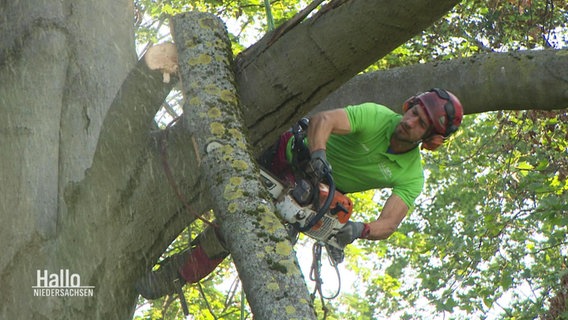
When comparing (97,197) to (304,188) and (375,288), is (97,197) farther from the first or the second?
(375,288)

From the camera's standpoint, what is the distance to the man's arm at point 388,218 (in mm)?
4832

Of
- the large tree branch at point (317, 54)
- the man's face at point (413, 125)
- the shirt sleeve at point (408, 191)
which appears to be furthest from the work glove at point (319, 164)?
the shirt sleeve at point (408, 191)

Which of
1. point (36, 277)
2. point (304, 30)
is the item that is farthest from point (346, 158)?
point (36, 277)

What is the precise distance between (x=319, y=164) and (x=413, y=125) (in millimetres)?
625

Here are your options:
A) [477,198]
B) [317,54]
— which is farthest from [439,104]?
[477,198]

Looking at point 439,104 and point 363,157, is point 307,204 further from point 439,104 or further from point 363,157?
point 439,104

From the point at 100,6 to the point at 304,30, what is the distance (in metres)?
1.57

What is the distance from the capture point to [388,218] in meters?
4.89

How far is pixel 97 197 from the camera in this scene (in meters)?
3.59

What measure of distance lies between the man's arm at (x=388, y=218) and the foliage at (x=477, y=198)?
144 centimetres

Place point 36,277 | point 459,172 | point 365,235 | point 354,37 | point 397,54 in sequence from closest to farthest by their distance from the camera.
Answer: point 354,37
point 36,277
point 365,235
point 397,54
point 459,172

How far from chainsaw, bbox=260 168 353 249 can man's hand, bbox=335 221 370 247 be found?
0.10m

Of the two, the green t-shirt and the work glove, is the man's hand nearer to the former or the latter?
the green t-shirt

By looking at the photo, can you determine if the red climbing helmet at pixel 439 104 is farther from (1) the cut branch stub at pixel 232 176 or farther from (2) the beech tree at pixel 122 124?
(1) the cut branch stub at pixel 232 176
